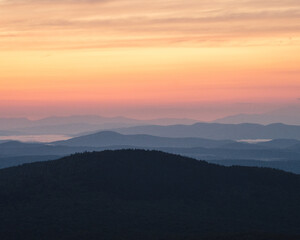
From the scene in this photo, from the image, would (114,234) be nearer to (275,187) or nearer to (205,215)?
(205,215)

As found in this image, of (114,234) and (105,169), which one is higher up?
(105,169)

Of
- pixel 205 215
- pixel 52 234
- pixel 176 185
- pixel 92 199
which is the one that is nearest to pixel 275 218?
pixel 205 215

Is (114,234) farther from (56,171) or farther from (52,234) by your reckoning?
(56,171)

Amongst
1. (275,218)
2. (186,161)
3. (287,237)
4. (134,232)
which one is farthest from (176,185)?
(287,237)

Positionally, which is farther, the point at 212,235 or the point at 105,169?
the point at 105,169

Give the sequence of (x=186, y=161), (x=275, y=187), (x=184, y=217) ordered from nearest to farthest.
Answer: (x=184, y=217)
(x=275, y=187)
(x=186, y=161)

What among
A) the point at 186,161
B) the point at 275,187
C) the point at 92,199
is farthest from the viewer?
the point at 186,161
